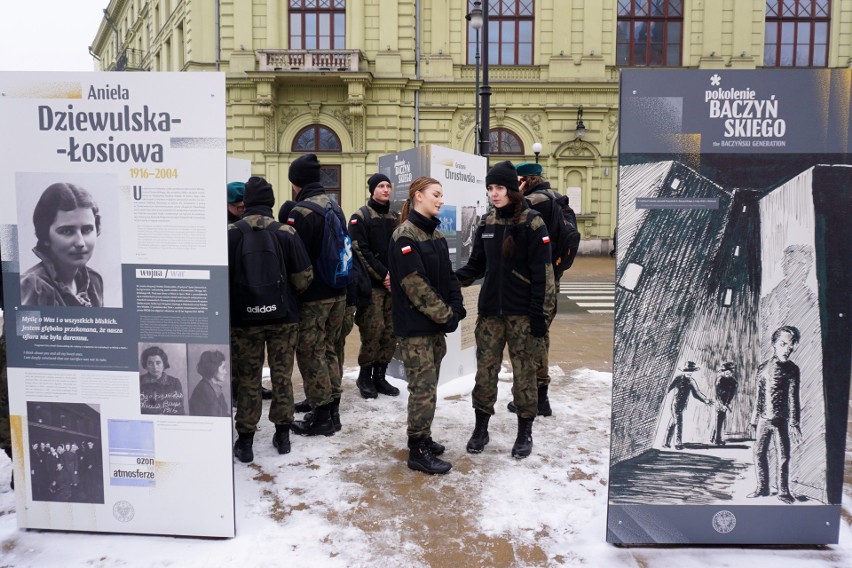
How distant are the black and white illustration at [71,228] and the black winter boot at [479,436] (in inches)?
104

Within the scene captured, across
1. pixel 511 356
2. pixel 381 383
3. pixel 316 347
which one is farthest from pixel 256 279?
pixel 381 383

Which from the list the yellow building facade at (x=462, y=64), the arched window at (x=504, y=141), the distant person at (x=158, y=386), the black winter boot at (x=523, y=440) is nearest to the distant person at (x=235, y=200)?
the distant person at (x=158, y=386)

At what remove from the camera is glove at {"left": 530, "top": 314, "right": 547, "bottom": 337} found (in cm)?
426

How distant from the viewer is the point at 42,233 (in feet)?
10.3

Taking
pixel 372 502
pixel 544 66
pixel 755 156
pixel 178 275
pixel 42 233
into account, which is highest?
pixel 544 66

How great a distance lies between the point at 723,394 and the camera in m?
3.12

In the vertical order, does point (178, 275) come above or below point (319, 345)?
A: above

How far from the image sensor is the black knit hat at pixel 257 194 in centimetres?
426

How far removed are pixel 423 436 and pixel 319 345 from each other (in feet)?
3.64

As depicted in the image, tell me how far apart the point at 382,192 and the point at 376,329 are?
4.16 ft

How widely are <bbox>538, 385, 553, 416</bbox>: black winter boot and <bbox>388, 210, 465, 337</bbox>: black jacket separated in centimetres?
162

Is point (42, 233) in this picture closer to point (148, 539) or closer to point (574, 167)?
point (148, 539)

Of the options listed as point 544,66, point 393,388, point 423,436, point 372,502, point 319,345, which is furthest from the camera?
point 544,66

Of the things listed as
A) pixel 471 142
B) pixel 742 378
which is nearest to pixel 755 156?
pixel 742 378
